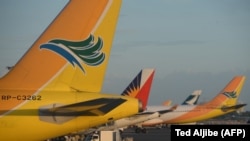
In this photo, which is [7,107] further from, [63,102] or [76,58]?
[76,58]

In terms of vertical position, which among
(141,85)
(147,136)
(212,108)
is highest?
Result: (212,108)

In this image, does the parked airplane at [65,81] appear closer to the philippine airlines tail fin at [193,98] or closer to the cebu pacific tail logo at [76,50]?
the cebu pacific tail logo at [76,50]

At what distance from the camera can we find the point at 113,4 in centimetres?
1526

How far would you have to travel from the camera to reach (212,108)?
2874 inches

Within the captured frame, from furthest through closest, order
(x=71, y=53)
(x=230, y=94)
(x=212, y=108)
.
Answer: (x=230, y=94), (x=212, y=108), (x=71, y=53)

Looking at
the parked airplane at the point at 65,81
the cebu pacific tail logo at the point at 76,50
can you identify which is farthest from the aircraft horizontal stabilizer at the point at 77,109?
the cebu pacific tail logo at the point at 76,50

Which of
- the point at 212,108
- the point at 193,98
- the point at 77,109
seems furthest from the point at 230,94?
the point at 77,109

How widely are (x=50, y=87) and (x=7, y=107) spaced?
138 centimetres

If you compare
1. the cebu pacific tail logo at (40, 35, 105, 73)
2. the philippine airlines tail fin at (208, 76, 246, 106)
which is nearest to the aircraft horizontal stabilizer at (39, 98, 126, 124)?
the cebu pacific tail logo at (40, 35, 105, 73)

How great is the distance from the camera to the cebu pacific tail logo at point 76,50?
1480 centimetres

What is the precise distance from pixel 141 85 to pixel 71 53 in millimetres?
33159

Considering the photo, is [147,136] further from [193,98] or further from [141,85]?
[193,98]

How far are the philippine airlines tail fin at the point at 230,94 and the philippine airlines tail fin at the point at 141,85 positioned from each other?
2708 centimetres

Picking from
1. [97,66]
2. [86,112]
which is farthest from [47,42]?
[86,112]
